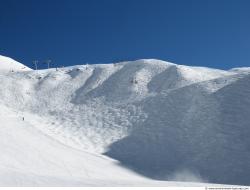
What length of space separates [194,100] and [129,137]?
7321 mm

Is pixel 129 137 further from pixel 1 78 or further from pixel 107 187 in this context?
pixel 1 78

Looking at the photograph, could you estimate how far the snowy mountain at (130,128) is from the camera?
76.0ft

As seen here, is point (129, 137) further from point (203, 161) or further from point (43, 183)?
point (43, 183)

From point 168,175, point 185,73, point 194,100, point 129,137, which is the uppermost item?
point 185,73

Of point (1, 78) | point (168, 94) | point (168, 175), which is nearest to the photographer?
point (168, 175)

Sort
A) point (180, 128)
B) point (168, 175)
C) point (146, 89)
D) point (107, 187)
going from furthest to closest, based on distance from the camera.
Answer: point (146, 89)
point (180, 128)
point (168, 175)
point (107, 187)

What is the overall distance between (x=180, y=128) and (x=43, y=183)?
16.4 metres

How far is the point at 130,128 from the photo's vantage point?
32.0 m

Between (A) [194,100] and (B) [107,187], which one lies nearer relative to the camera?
(B) [107,187]

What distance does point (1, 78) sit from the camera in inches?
1865

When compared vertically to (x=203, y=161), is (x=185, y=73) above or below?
above

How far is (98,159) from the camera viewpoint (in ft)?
85.6

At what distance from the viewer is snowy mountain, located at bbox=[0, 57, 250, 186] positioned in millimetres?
23156

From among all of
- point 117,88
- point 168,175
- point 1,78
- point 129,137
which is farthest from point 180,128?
point 1,78
